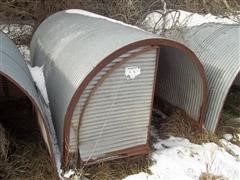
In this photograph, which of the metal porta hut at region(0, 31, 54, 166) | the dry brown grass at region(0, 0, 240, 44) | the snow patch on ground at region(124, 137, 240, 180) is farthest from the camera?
the dry brown grass at region(0, 0, 240, 44)

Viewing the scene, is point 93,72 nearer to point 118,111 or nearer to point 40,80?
point 118,111

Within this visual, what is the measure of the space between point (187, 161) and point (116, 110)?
146cm

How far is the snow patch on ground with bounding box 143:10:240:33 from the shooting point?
8156 millimetres

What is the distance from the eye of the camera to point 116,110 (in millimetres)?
4871

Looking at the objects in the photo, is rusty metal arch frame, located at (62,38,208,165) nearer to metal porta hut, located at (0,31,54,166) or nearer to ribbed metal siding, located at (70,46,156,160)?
ribbed metal siding, located at (70,46,156,160)

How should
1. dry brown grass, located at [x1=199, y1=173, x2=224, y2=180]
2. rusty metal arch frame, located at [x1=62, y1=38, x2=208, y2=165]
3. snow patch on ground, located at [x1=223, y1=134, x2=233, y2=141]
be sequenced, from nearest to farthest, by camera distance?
rusty metal arch frame, located at [x1=62, y1=38, x2=208, y2=165] → dry brown grass, located at [x1=199, y1=173, x2=224, y2=180] → snow patch on ground, located at [x1=223, y1=134, x2=233, y2=141]

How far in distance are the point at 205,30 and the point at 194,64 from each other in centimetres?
190

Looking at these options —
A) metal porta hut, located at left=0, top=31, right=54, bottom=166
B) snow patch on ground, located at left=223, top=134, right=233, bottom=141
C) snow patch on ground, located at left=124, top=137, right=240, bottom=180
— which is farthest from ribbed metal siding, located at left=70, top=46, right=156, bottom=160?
snow patch on ground, located at left=223, top=134, right=233, bottom=141

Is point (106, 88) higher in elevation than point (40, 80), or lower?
higher

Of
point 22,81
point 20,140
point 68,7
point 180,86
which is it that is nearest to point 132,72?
point 22,81

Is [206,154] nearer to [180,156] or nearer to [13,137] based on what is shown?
[180,156]

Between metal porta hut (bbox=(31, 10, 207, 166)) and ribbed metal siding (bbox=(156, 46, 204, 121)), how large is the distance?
0.09 feet

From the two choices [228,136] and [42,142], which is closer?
[42,142]

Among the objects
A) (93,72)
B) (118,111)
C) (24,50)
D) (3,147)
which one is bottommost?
(24,50)
